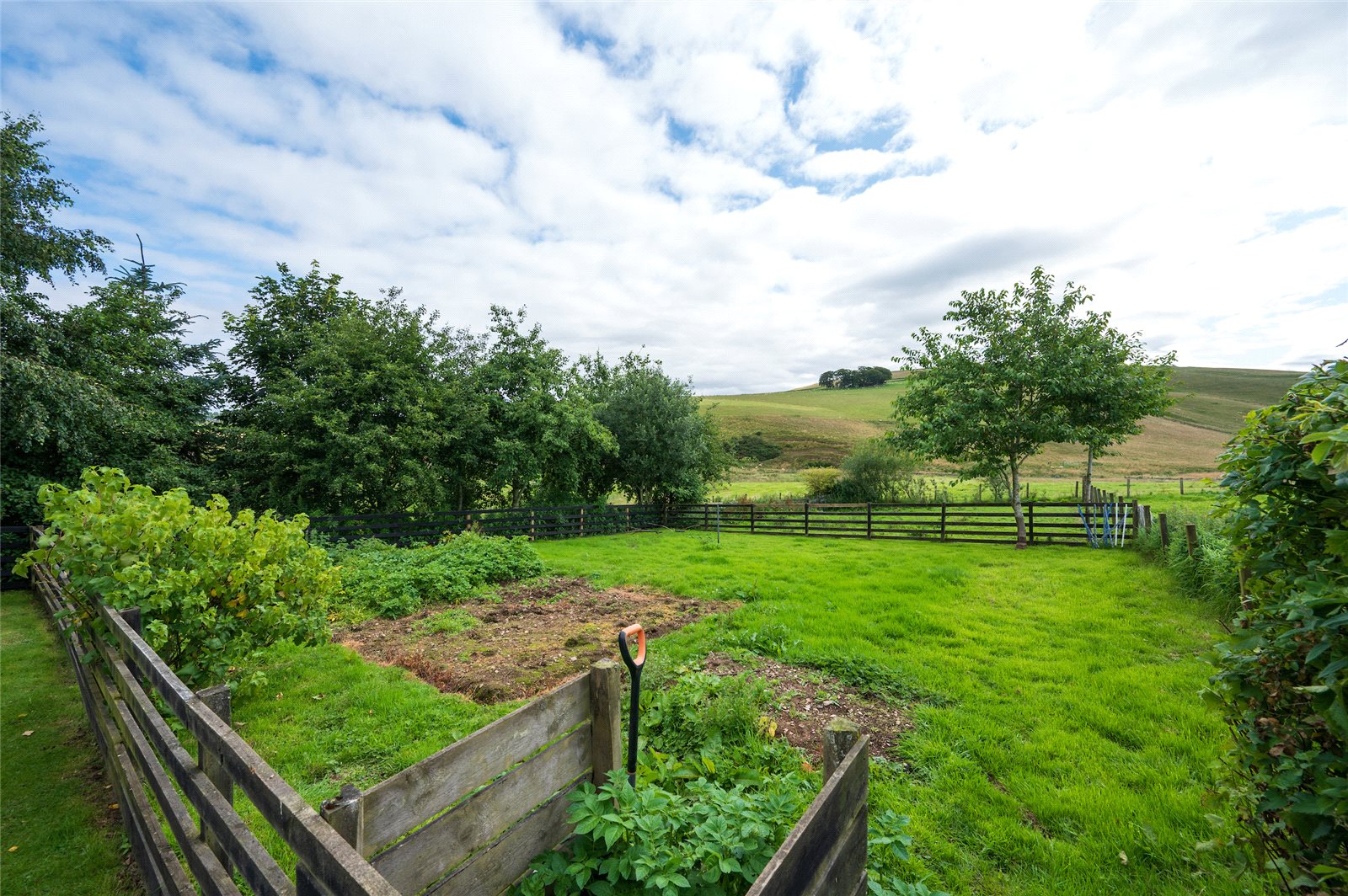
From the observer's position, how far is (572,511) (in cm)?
1825

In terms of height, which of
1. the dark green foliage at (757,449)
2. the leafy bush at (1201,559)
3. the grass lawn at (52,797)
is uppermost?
the dark green foliage at (757,449)

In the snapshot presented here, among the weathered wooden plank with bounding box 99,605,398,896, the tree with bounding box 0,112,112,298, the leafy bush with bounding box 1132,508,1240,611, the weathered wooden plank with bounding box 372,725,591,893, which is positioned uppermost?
the tree with bounding box 0,112,112,298

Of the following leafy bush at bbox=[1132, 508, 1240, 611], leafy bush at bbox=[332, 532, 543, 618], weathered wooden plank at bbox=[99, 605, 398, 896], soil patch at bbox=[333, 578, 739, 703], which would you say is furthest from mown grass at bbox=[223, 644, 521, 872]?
leafy bush at bbox=[1132, 508, 1240, 611]

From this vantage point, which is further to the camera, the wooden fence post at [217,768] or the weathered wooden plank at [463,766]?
the wooden fence post at [217,768]

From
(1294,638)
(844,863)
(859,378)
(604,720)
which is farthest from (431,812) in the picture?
(859,378)

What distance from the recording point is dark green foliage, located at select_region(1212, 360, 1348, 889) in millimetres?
1324

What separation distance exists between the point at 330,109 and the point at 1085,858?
1222 centimetres

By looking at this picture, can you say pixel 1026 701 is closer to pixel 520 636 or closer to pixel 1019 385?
pixel 520 636

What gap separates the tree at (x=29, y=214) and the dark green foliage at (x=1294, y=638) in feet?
57.1

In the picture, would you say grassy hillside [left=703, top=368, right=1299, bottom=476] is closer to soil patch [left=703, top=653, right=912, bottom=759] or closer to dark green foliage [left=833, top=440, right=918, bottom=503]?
dark green foliage [left=833, top=440, right=918, bottom=503]

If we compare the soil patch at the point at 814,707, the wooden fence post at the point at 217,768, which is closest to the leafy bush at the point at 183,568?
the wooden fence post at the point at 217,768

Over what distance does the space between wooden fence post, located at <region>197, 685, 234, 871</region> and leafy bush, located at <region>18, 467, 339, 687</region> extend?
2018 millimetres

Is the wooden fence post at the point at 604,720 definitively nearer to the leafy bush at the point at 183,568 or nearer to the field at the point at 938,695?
the field at the point at 938,695

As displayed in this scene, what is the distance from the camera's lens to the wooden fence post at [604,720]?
2.31 metres
